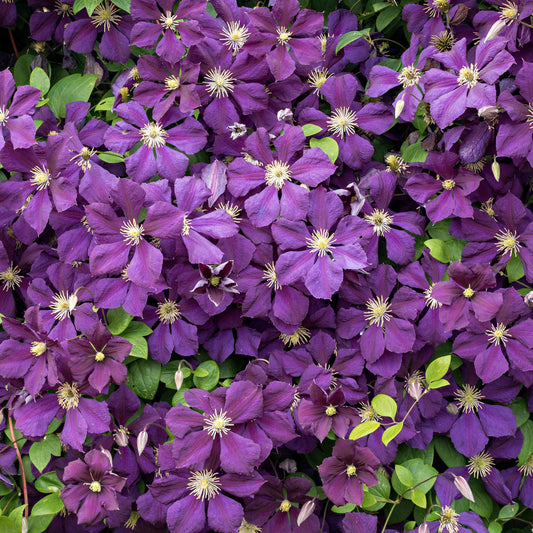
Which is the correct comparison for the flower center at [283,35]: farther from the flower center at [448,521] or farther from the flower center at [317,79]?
the flower center at [448,521]

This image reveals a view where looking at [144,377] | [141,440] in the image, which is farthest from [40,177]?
[141,440]

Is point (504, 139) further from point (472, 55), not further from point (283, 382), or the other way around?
point (283, 382)

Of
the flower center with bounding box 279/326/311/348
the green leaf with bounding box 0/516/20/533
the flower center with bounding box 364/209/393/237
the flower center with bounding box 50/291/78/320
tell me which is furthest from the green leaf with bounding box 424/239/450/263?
the green leaf with bounding box 0/516/20/533

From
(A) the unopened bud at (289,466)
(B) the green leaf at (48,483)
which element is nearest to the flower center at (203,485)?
(A) the unopened bud at (289,466)

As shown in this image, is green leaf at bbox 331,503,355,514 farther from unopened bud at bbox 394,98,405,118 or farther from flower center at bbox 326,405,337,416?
unopened bud at bbox 394,98,405,118

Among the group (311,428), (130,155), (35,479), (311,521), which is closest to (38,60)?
(130,155)
